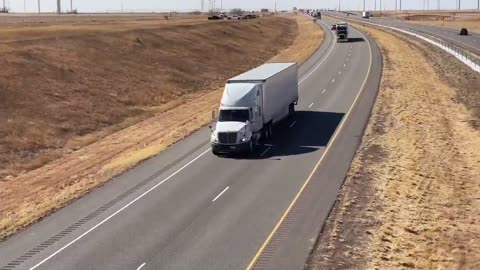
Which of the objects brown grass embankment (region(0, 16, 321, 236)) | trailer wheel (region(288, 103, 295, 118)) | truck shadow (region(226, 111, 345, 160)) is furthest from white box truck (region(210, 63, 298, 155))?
brown grass embankment (region(0, 16, 321, 236))

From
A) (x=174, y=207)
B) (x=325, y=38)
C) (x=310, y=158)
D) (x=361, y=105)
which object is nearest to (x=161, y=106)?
(x=361, y=105)

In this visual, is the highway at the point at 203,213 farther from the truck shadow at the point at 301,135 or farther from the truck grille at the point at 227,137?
the truck grille at the point at 227,137

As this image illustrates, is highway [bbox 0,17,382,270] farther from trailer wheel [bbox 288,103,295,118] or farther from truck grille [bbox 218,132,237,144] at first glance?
trailer wheel [bbox 288,103,295,118]

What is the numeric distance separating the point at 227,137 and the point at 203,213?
866 cm

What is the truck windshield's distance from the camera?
107ft

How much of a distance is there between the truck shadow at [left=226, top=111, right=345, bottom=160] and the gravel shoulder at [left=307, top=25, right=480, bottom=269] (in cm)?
223

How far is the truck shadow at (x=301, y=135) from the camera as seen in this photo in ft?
106

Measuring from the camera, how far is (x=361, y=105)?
44812mm

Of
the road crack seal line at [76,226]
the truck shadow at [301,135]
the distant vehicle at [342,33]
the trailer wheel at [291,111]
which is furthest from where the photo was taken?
the distant vehicle at [342,33]

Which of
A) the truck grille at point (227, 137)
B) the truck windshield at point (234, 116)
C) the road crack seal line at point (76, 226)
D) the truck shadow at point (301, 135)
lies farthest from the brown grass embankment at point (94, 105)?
the truck shadow at point (301, 135)

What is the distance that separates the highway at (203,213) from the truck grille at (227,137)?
0.92 meters

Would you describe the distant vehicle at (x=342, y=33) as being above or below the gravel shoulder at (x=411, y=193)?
above

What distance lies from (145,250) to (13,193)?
35.6 ft

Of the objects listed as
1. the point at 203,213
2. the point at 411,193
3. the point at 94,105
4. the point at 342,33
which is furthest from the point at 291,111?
the point at 342,33
